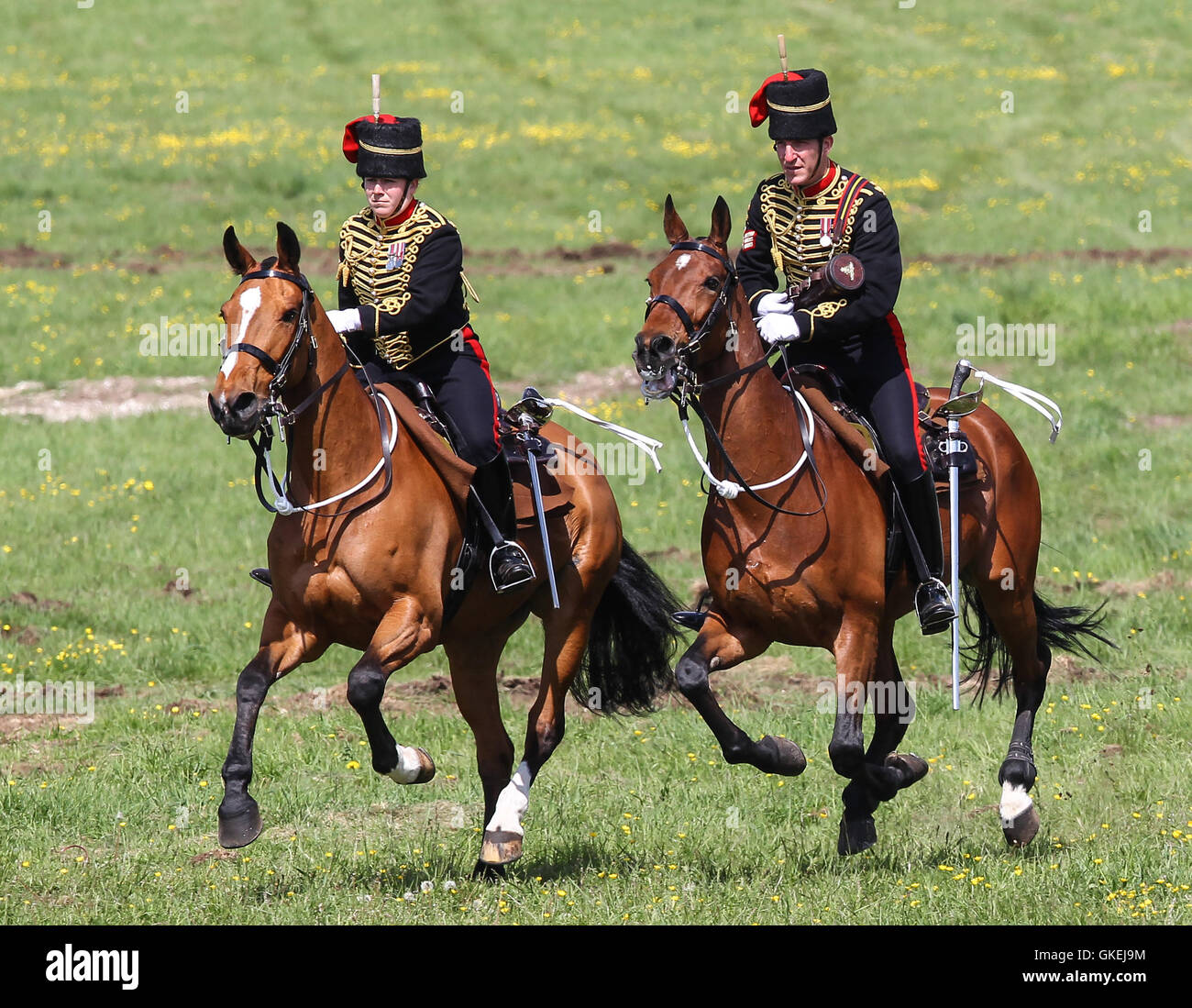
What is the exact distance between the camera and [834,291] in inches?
323

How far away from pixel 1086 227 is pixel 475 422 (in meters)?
23.8

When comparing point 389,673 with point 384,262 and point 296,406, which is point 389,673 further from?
point 384,262

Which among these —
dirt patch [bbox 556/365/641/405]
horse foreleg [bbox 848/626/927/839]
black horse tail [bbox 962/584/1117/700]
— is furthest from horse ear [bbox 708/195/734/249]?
dirt patch [bbox 556/365/641/405]

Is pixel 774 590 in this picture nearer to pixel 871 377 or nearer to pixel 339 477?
pixel 871 377

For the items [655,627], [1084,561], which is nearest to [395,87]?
[1084,561]

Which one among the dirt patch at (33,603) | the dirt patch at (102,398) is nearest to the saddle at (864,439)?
the dirt patch at (33,603)

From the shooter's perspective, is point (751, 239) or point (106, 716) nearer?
point (751, 239)

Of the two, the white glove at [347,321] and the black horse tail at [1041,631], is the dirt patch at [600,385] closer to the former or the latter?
the black horse tail at [1041,631]

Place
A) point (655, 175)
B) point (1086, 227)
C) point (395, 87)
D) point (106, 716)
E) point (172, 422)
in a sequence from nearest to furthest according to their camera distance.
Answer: point (106, 716) → point (172, 422) → point (1086, 227) → point (655, 175) → point (395, 87)

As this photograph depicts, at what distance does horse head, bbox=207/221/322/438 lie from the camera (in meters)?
7.04

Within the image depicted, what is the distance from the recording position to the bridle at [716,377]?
7504 mm

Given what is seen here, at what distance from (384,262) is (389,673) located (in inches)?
89.7

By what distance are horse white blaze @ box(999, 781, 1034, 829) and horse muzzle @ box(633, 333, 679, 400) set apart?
11.0 feet

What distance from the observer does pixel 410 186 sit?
8633 mm
